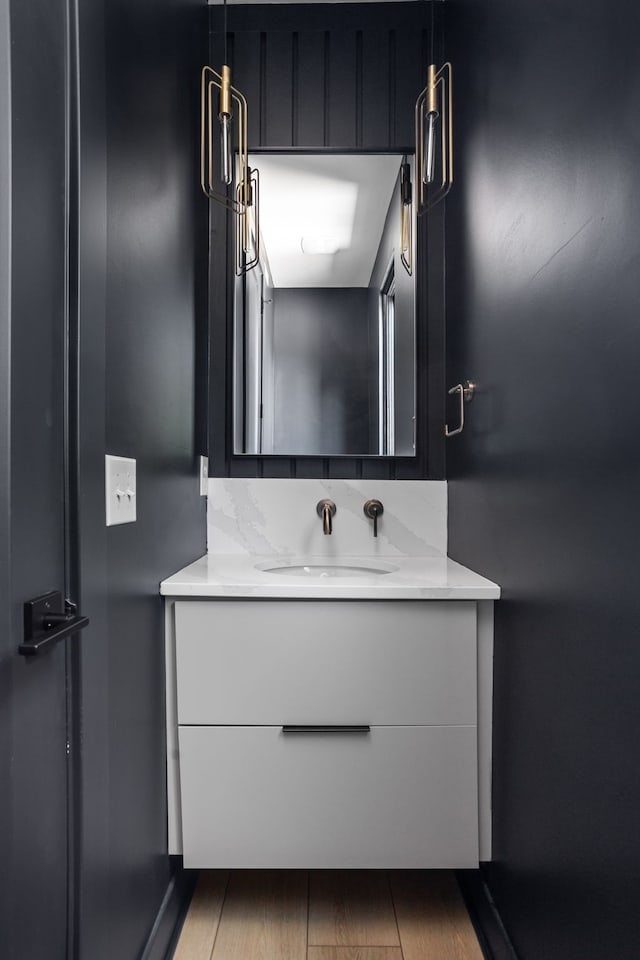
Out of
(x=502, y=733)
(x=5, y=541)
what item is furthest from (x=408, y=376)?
(x=5, y=541)

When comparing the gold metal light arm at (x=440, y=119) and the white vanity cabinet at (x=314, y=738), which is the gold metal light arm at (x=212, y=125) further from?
the white vanity cabinet at (x=314, y=738)

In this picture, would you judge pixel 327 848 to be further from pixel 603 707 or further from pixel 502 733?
pixel 603 707

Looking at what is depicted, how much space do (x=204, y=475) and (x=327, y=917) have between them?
3.69 feet

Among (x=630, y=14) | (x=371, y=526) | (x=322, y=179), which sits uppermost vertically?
(x=322, y=179)

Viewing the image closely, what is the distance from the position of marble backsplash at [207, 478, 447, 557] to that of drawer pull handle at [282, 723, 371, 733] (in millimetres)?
573

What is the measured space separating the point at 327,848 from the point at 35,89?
137 centimetres

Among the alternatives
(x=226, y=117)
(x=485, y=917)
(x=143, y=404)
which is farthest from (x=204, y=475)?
(x=485, y=917)

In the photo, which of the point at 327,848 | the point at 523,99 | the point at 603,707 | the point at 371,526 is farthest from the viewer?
the point at 371,526

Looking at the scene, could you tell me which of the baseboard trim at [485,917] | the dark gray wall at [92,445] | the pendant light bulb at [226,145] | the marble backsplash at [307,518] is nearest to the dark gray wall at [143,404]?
the dark gray wall at [92,445]

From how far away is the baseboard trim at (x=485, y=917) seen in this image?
1095mm

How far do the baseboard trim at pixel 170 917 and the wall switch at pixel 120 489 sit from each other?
0.81 meters

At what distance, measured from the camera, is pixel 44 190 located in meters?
0.68

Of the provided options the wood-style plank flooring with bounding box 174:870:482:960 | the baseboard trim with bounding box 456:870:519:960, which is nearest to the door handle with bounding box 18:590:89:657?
the wood-style plank flooring with bounding box 174:870:482:960

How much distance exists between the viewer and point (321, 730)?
3.80ft
